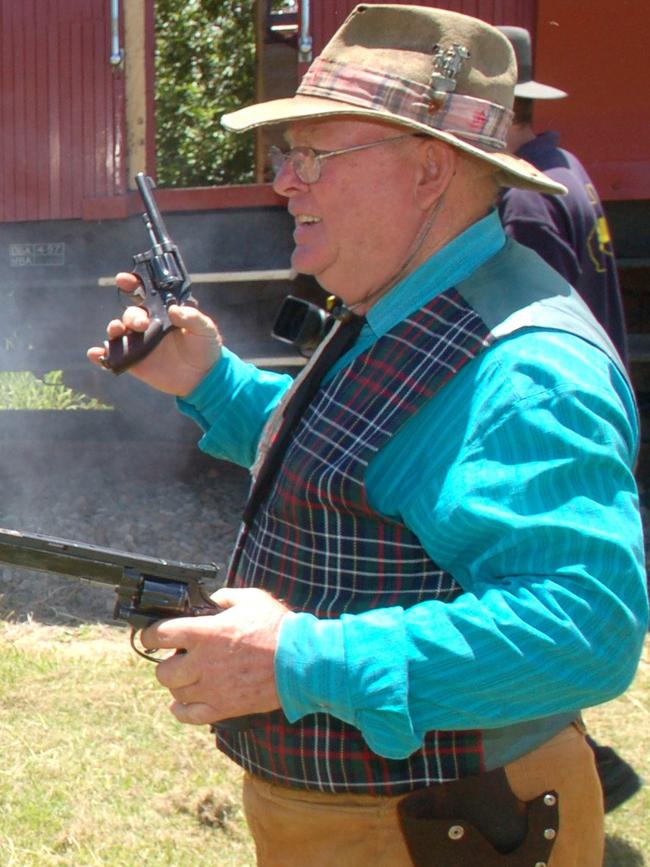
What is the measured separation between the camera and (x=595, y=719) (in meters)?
4.05

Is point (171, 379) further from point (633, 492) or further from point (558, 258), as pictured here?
point (558, 258)

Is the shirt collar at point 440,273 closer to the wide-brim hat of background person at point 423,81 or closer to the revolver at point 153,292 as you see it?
the wide-brim hat of background person at point 423,81

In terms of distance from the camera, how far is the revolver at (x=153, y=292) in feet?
7.14

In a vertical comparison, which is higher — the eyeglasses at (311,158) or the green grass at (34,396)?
the eyeglasses at (311,158)

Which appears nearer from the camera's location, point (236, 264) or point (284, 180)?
point (284, 180)

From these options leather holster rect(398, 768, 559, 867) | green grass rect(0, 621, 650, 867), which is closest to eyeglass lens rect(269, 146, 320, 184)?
leather holster rect(398, 768, 559, 867)

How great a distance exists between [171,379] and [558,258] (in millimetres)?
1535

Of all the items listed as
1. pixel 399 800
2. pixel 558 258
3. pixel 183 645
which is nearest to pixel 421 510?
pixel 183 645

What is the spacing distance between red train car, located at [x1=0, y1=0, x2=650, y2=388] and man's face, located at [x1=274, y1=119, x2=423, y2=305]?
12.8 ft

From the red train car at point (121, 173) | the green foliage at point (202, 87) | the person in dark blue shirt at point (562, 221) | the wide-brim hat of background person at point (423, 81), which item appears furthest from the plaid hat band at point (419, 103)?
the green foliage at point (202, 87)

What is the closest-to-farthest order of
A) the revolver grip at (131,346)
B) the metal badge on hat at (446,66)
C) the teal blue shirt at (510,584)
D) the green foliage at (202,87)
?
1. the teal blue shirt at (510,584)
2. the metal badge on hat at (446,66)
3. the revolver grip at (131,346)
4. the green foliage at (202,87)

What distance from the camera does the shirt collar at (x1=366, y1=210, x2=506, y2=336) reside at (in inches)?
67.5

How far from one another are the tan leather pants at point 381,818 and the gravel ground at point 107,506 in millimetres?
3234

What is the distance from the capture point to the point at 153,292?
2.42m
